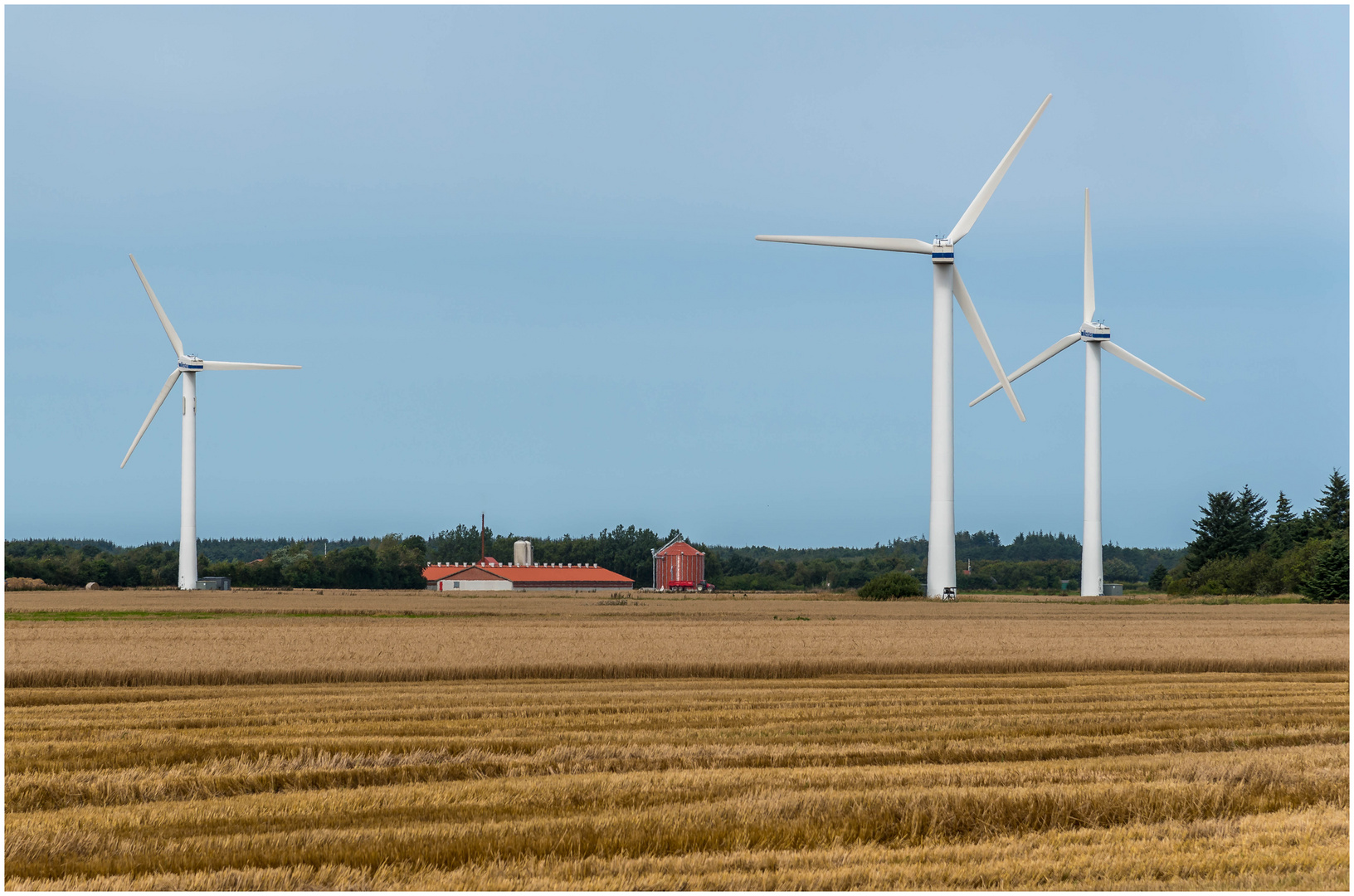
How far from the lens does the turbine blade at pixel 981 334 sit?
A: 7269 centimetres

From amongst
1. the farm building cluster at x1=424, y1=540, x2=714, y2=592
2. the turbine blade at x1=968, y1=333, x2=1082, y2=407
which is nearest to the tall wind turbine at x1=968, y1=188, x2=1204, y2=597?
the turbine blade at x1=968, y1=333, x2=1082, y2=407

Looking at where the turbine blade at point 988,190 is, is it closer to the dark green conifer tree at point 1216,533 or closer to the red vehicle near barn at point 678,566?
the dark green conifer tree at point 1216,533

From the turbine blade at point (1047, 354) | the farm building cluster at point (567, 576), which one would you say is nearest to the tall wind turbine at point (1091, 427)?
the turbine blade at point (1047, 354)

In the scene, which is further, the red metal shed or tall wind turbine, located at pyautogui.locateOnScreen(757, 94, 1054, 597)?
the red metal shed

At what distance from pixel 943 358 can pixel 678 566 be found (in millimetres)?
81407

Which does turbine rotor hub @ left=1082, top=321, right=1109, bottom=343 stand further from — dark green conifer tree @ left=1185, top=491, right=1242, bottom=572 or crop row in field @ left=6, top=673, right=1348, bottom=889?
crop row in field @ left=6, top=673, right=1348, bottom=889

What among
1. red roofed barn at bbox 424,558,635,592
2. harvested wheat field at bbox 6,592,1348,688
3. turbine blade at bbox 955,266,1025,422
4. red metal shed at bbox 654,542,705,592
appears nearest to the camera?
harvested wheat field at bbox 6,592,1348,688

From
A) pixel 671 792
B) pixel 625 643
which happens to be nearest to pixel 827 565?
pixel 625 643

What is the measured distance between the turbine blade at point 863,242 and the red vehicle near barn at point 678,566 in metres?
80.0

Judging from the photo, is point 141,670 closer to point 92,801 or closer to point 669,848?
point 92,801

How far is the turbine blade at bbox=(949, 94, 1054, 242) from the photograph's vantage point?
74.1 metres

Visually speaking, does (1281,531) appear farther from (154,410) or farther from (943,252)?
(154,410)

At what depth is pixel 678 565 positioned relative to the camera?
154m

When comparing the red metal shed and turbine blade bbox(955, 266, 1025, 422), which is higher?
turbine blade bbox(955, 266, 1025, 422)
